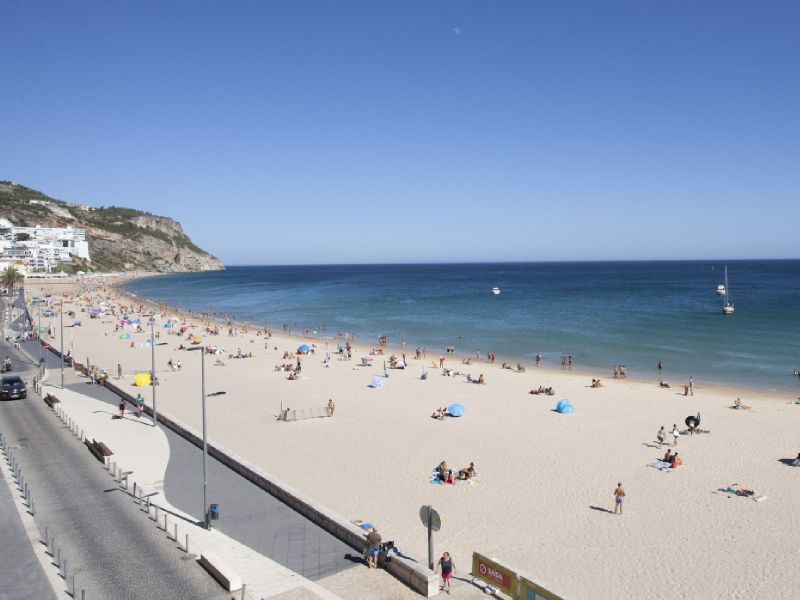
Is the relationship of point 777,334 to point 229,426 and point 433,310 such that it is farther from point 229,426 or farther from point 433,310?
point 229,426

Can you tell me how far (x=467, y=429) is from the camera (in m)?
22.3

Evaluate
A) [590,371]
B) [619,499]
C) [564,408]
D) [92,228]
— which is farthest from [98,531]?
[92,228]

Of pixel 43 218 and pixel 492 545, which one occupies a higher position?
pixel 43 218

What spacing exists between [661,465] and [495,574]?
10.7 metres

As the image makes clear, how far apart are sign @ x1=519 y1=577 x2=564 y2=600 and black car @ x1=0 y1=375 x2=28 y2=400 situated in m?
23.4

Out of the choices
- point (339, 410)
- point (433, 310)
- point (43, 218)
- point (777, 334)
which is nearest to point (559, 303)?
point (433, 310)

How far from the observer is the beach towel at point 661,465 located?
1798 cm

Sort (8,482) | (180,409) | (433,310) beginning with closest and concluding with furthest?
(8,482), (180,409), (433,310)

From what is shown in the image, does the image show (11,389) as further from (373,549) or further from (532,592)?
(532,592)

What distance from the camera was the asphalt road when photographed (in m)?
9.73

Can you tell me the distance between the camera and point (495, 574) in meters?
9.80

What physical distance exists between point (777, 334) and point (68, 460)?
54989 mm

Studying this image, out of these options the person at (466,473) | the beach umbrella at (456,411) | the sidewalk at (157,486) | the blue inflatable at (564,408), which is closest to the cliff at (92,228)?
the sidewalk at (157,486)

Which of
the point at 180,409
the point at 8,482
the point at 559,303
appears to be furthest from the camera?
the point at 559,303
